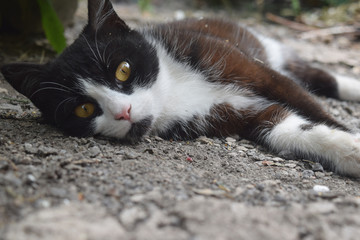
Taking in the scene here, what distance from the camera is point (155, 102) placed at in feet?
6.79

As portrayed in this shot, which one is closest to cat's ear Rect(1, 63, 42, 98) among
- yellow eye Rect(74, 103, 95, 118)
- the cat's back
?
yellow eye Rect(74, 103, 95, 118)

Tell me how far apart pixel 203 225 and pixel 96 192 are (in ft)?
1.39

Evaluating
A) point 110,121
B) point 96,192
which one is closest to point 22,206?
point 96,192

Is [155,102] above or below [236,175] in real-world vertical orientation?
above

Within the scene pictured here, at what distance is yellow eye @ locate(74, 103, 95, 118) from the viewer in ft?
6.56

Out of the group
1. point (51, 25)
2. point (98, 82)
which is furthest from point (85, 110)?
point (51, 25)

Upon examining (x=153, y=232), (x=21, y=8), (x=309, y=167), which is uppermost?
(x=21, y=8)

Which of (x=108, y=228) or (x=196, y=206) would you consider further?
(x=196, y=206)

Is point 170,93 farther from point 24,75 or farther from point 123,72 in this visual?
point 24,75

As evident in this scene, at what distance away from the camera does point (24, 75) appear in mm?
2123

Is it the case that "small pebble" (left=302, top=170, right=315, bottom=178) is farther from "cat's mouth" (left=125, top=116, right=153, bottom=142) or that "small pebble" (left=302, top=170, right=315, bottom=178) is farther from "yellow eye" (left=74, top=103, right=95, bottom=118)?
"yellow eye" (left=74, top=103, right=95, bottom=118)

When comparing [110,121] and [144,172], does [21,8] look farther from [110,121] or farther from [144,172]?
[144,172]

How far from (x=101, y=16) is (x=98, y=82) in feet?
1.58

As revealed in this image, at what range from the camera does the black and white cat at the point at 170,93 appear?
1.96 m
